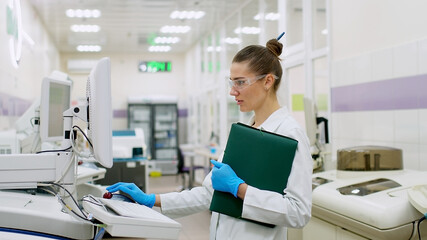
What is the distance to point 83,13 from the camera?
751cm

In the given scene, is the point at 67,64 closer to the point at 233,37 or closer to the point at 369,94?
the point at 233,37

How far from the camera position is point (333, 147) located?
12.9ft

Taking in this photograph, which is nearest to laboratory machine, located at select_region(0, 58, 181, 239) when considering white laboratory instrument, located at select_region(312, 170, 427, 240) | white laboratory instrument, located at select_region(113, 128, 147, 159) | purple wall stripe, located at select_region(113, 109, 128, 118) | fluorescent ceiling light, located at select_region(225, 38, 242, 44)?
white laboratory instrument, located at select_region(312, 170, 427, 240)

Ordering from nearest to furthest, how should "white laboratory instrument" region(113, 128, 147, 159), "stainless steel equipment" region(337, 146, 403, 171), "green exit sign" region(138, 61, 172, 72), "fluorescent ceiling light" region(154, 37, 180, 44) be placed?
"stainless steel equipment" region(337, 146, 403, 171)
"white laboratory instrument" region(113, 128, 147, 159)
"fluorescent ceiling light" region(154, 37, 180, 44)
"green exit sign" region(138, 61, 172, 72)

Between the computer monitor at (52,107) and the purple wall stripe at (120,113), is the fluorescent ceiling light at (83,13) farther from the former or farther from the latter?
the computer monitor at (52,107)

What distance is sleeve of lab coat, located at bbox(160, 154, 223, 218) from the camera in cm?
173

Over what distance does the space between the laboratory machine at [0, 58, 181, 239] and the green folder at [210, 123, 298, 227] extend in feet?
0.99

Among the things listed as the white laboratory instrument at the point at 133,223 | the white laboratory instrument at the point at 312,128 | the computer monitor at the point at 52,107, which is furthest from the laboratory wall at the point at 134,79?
the white laboratory instrument at the point at 133,223

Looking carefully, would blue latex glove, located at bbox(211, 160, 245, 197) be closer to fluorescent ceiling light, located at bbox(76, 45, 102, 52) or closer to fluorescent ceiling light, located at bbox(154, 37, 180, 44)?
fluorescent ceiling light, located at bbox(154, 37, 180, 44)

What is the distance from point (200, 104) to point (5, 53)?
6.18m

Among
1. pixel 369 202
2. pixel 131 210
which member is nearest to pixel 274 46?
pixel 131 210

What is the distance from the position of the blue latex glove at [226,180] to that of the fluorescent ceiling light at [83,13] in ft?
21.9

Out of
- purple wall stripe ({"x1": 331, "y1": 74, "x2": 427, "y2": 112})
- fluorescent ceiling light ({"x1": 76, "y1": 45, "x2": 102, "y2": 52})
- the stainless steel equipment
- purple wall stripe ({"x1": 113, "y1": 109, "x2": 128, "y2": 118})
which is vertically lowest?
the stainless steel equipment

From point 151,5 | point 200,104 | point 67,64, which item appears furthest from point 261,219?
point 67,64
